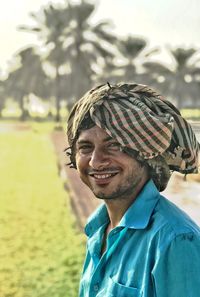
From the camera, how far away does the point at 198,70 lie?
18.8m

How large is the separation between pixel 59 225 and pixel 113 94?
5227mm

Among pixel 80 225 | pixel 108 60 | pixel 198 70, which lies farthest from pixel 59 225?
pixel 108 60

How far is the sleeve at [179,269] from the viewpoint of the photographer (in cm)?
142

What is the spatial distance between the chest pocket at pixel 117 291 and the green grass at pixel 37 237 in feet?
8.94

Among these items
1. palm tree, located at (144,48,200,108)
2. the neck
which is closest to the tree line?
palm tree, located at (144,48,200,108)

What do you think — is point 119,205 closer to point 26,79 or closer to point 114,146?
point 114,146

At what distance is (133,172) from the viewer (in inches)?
65.1

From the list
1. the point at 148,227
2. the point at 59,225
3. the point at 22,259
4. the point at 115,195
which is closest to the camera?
the point at 148,227

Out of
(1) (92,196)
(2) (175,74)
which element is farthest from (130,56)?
(1) (92,196)

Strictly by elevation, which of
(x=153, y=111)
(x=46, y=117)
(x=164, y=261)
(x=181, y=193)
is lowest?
(x=46, y=117)

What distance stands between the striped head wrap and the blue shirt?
12 centimetres

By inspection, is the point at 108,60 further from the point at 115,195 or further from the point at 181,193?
the point at 115,195

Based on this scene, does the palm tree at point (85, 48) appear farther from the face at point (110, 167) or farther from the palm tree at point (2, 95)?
the face at point (110, 167)

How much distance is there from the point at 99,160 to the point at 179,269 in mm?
413
